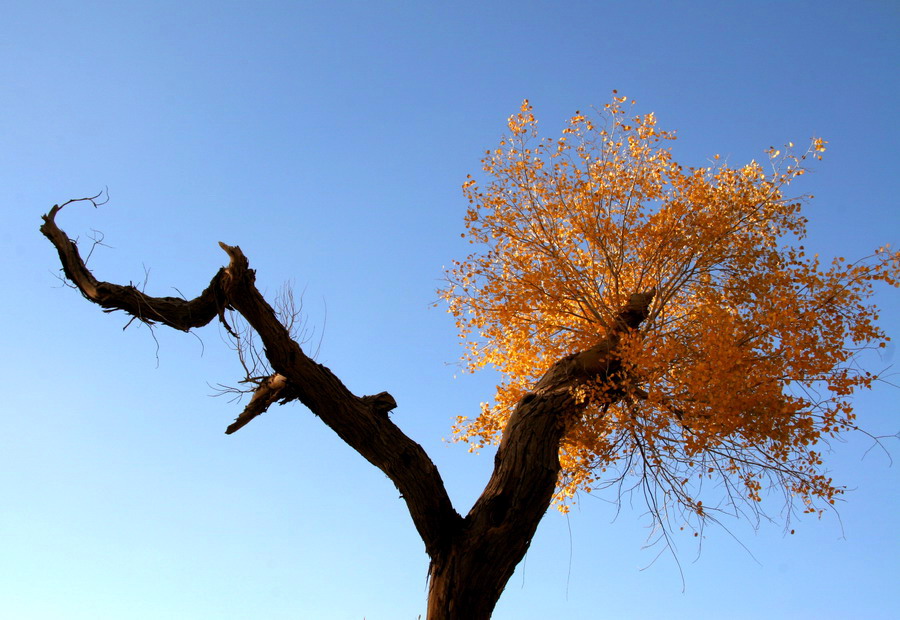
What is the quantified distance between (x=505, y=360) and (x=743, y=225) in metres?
4.58

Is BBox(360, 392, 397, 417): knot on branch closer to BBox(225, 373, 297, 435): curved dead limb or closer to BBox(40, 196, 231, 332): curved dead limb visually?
BBox(225, 373, 297, 435): curved dead limb

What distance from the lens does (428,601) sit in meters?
7.57

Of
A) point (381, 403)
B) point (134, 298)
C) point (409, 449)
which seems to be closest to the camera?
point (134, 298)

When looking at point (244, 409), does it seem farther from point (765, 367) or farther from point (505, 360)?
point (765, 367)

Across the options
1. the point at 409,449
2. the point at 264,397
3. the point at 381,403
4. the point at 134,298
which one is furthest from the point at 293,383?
the point at 134,298

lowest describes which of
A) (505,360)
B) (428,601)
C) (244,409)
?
(428,601)

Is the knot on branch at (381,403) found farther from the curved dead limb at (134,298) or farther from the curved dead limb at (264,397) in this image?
the curved dead limb at (134,298)

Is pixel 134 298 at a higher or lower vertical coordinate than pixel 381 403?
higher

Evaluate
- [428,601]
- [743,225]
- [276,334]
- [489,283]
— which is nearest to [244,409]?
[276,334]

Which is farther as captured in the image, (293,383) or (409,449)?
(409,449)

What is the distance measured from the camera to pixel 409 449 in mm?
7777

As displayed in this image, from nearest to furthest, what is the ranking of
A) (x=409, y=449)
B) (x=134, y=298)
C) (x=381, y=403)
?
1. (x=134, y=298)
2. (x=409, y=449)
3. (x=381, y=403)

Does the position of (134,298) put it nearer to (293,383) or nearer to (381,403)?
(293,383)

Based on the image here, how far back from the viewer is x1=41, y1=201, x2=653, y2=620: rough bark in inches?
288
